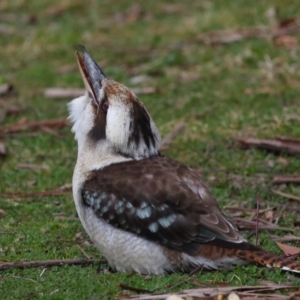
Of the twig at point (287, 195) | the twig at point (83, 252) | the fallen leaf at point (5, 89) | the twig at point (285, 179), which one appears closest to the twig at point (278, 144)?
the twig at point (285, 179)

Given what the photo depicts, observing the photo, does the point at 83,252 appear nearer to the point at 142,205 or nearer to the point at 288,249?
the point at 142,205

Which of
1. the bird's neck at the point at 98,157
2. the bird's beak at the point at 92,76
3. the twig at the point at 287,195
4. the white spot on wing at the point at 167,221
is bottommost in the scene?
the twig at the point at 287,195

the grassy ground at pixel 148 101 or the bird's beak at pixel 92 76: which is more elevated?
the bird's beak at pixel 92 76

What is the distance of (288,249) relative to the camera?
6680mm

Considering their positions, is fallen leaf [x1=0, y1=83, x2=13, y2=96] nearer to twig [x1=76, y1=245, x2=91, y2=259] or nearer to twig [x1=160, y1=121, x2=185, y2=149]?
twig [x1=160, y1=121, x2=185, y2=149]

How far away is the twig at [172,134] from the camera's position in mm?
9586

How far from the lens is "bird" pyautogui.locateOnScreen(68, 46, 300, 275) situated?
611 cm

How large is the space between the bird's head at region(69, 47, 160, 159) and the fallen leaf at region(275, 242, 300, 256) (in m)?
1.20

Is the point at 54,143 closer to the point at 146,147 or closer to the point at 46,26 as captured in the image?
the point at 146,147

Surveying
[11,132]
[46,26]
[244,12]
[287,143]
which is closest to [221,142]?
[287,143]

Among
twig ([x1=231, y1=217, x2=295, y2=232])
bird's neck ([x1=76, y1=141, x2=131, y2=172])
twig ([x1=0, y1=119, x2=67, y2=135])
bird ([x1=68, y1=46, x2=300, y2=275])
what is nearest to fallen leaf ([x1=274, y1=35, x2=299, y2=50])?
twig ([x1=0, y1=119, x2=67, y2=135])

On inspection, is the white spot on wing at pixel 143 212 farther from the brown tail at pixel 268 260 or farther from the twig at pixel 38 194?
the twig at pixel 38 194

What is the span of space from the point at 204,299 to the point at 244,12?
28.5 ft

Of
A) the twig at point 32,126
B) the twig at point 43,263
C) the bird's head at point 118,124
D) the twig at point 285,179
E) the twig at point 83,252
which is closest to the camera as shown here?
the twig at point 43,263
